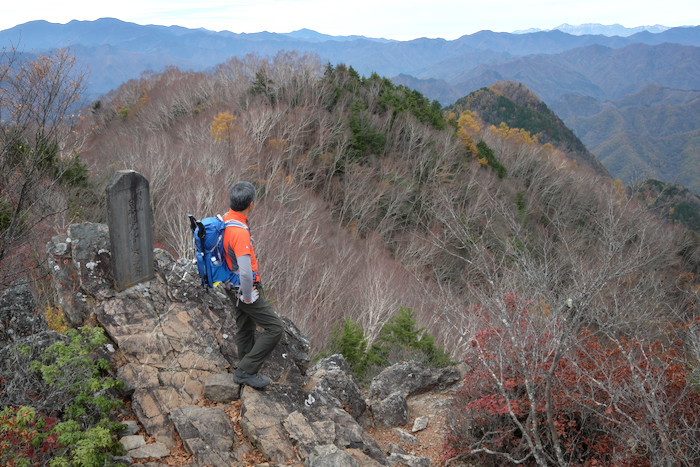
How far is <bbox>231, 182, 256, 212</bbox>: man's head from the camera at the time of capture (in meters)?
4.78

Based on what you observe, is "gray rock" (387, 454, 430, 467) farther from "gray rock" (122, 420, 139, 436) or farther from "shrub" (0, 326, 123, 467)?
"shrub" (0, 326, 123, 467)

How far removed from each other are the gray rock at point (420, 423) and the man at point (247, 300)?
2.70m

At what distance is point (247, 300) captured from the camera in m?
4.85

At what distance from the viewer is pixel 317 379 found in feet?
21.1

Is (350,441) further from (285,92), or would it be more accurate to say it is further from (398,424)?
(285,92)

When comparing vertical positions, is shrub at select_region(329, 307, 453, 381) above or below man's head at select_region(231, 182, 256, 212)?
below

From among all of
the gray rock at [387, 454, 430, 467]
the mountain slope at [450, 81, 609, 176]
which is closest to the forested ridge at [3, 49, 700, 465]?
the gray rock at [387, 454, 430, 467]

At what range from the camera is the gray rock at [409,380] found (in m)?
8.17

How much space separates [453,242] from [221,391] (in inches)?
943

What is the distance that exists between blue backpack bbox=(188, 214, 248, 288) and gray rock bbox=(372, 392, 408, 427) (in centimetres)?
322

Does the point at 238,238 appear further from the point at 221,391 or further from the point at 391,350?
the point at 391,350

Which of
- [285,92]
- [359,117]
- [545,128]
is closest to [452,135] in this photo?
[359,117]

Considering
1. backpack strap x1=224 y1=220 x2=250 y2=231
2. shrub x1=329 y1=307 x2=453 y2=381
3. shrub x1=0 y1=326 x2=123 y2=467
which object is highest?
backpack strap x1=224 y1=220 x2=250 y2=231

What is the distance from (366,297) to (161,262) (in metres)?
11.8
